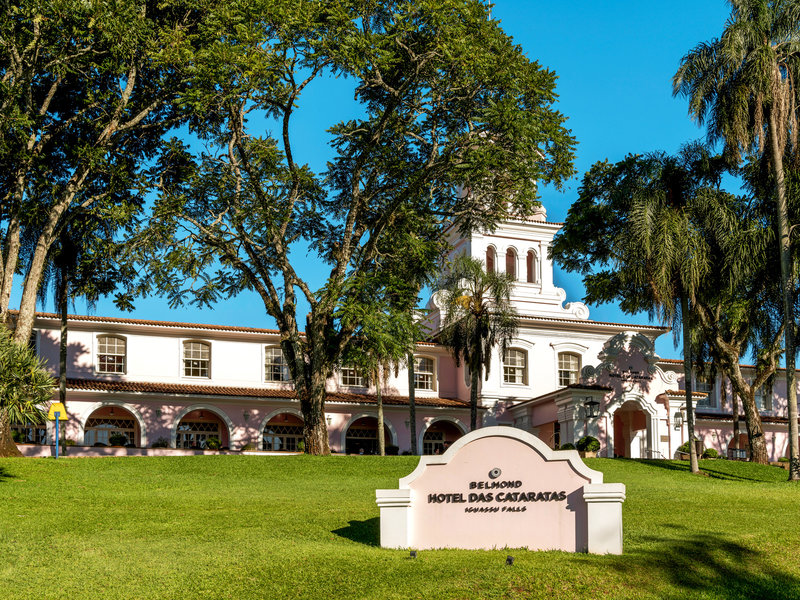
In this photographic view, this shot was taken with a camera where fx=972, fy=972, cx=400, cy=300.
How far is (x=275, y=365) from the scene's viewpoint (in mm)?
43656

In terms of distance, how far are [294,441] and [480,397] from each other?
867cm

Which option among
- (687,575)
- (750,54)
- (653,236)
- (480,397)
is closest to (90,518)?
(687,575)

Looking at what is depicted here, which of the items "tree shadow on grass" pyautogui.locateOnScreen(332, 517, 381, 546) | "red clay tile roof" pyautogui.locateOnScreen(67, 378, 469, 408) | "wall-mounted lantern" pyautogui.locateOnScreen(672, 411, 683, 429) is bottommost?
"tree shadow on grass" pyautogui.locateOnScreen(332, 517, 381, 546)

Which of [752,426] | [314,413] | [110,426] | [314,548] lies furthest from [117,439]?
[314,548]

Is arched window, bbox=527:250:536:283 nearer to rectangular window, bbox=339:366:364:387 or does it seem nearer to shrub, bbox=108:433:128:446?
rectangular window, bbox=339:366:364:387

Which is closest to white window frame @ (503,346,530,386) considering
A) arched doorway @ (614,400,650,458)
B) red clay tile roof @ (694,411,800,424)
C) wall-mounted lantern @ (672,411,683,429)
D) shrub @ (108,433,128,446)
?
arched doorway @ (614,400,650,458)

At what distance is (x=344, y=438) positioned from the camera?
141 feet

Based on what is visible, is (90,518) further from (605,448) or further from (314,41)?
(605,448)

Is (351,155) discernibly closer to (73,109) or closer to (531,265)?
(73,109)

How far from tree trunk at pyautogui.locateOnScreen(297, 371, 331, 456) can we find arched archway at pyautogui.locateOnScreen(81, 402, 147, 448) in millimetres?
10669

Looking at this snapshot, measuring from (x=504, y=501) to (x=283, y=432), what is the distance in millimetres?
30098

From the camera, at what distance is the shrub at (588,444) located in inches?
1416

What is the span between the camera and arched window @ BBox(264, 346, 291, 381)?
43.5 meters

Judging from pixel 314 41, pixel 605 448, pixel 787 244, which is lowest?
pixel 605 448
